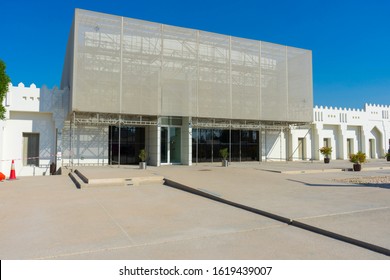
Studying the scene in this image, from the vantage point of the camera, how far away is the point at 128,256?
3.35 metres

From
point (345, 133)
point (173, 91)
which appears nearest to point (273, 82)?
point (173, 91)

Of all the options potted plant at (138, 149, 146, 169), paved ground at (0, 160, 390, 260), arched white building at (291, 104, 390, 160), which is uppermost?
arched white building at (291, 104, 390, 160)

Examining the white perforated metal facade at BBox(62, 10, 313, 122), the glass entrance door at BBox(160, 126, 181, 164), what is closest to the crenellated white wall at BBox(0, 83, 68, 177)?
the white perforated metal facade at BBox(62, 10, 313, 122)

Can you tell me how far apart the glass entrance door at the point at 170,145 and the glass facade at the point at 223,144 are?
1.38 metres

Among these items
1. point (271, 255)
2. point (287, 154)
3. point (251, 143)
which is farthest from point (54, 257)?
point (287, 154)

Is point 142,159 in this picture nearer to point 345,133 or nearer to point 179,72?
point 179,72

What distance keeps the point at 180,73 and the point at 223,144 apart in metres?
6.41

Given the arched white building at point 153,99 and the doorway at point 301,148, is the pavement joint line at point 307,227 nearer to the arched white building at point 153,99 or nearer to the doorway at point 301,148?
the arched white building at point 153,99

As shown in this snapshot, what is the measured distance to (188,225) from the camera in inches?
181

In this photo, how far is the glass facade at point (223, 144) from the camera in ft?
64.1

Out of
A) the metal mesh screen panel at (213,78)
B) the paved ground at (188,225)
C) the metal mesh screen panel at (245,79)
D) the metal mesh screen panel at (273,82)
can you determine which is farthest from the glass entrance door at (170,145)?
the paved ground at (188,225)

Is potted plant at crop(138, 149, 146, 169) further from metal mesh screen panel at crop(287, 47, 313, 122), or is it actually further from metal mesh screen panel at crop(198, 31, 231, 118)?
metal mesh screen panel at crop(287, 47, 313, 122)

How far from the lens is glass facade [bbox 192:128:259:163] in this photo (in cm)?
1955

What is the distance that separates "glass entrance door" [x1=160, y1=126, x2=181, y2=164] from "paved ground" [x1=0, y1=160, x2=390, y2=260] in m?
10.1
